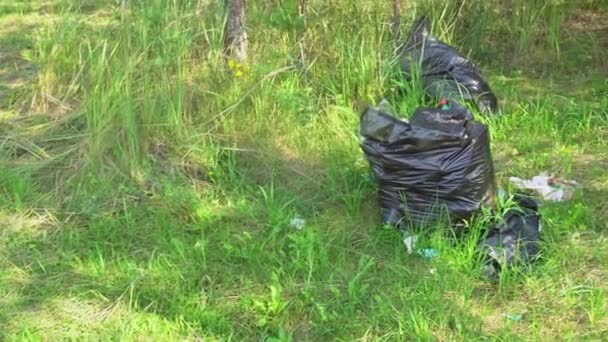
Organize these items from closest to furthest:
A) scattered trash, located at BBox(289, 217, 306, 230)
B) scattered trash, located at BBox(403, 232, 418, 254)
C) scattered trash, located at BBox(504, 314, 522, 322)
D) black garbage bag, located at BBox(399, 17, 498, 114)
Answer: scattered trash, located at BBox(504, 314, 522, 322)
scattered trash, located at BBox(403, 232, 418, 254)
scattered trash, located at BBox(289, 217, 306, 230)
black garbage bag, located at BBox(399, 17, 498, 114)

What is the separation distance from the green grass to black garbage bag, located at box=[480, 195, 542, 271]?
0.22 ft

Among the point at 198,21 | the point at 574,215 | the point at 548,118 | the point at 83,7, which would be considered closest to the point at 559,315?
the point at 574,215

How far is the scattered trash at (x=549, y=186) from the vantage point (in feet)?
12.4

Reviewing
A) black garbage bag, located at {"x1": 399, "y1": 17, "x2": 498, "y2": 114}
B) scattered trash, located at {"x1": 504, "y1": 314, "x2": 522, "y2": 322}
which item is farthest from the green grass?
black garbage bag, located at {"x1": 399, "y1": 17, "x2": 498, "y2": 114}

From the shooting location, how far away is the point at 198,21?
4.74 metres

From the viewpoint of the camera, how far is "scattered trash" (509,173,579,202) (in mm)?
3766

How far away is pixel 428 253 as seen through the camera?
3.28 metres

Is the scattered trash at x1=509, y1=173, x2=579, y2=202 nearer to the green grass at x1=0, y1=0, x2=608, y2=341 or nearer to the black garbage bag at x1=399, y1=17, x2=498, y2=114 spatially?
the green grass at x1=0, y1=0, x2=608, y2=341

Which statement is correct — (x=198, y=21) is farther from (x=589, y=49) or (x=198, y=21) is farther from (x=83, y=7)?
(x=589, y=49)

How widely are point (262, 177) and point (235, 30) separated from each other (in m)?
1.26

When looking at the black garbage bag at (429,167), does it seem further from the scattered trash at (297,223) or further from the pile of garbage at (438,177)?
the scattered trash at (297,223)

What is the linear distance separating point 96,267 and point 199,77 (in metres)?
1.60

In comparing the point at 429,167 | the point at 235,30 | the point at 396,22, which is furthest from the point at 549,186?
the point at 235,30

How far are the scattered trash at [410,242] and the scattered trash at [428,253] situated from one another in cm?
4
